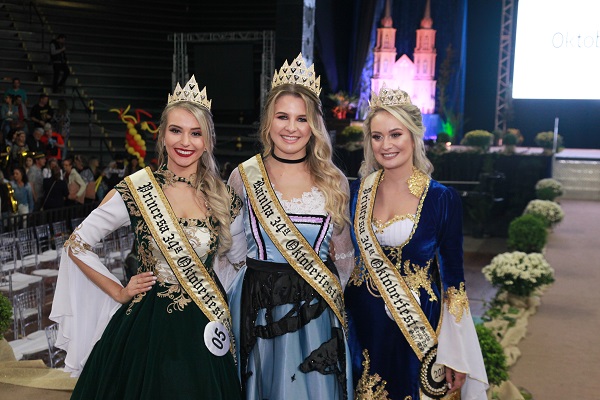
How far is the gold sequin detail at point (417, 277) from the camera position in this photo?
2.45 m

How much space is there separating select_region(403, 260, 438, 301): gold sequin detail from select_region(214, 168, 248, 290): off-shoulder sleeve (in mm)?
554

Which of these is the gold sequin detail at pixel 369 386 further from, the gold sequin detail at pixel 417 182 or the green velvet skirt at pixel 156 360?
the gold sequin detail at pixel 417 182

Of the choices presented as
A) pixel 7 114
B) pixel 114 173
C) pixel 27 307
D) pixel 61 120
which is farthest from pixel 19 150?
pixel 27 307

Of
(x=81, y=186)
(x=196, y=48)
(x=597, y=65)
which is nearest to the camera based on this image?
(x=81, y=186)

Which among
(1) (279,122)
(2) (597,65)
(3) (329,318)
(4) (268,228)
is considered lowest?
(3) (329,318)

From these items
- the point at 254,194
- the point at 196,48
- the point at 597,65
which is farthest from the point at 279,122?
the point at 597,65

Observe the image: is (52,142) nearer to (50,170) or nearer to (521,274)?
(50,170)

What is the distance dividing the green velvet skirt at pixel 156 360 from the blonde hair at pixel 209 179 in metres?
0.27

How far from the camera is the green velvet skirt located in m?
2.21

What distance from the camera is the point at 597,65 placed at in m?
14.4

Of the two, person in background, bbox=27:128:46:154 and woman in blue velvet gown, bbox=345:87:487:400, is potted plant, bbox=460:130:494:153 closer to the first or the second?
person in background, bbox=27:128:46:154

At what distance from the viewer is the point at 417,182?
2.51 m

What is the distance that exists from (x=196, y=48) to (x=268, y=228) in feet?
37.5

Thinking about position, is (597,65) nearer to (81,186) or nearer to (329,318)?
(81,186)
